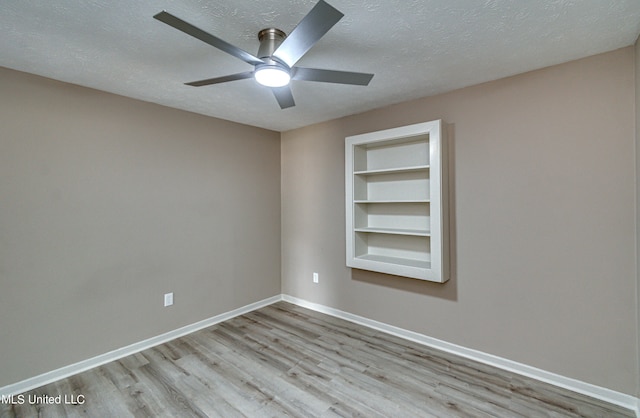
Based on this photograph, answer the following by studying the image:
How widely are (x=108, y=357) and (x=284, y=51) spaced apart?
2.94m

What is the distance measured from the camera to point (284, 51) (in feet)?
4.95

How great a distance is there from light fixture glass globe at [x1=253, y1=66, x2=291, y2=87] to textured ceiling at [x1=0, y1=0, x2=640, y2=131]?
26cm

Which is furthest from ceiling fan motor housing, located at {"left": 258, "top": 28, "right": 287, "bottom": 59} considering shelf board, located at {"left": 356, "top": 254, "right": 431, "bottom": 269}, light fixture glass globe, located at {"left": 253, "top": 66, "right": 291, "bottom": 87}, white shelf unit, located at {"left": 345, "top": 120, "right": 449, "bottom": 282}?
shelf board, located at {"left": 356, "top": 254, "right": 431, "bottom": 269}

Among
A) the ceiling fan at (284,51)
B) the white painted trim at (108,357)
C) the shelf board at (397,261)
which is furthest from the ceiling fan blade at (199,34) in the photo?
the white painted trim at (108,357)

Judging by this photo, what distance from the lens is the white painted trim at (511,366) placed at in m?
2.00

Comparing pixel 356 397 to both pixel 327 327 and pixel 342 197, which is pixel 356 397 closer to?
pixel 327 327

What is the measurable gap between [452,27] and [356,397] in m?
2.49

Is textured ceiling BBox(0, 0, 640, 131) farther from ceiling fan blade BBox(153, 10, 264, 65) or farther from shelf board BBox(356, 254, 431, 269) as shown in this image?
shelf board BBox(356, 254, 431, 269)

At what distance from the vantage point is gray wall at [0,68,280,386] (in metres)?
2.22

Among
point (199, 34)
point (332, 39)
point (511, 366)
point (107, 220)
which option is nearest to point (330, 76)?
A: point (332, 39)

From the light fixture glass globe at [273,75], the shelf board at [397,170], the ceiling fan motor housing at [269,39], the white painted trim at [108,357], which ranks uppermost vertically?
the ceiling fan motor housing at [269,39]

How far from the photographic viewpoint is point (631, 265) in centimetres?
195

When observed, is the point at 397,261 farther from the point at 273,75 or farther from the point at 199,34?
the point at 199,34

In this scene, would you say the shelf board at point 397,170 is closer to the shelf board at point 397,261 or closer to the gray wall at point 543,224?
the gray wall at point 543,224
